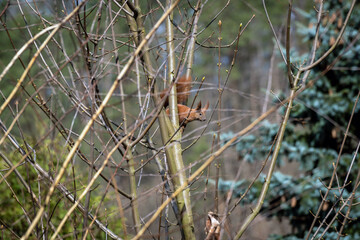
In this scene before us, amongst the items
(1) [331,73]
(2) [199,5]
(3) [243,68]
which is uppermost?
(2) [199,5]

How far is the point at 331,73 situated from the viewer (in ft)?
14.7

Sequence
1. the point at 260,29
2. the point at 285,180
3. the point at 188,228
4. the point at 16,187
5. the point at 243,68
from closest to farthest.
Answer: the point at 188,228, the point at 16,187, the point at 285,180, the point at 260,29, the point at 243,68

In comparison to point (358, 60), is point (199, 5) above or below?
above

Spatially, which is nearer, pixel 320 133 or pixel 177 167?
pixel 177 167

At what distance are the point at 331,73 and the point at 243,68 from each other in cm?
1424

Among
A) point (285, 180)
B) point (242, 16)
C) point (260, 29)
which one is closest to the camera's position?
point (285, 180)

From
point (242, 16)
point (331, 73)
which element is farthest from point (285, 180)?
point (242, 16)

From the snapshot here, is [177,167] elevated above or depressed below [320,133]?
above

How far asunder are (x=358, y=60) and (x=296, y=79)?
2.90m

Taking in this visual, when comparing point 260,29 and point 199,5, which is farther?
point 260,29

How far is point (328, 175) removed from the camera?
404 centimetres

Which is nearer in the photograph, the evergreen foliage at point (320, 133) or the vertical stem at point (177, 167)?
the vertical stem at point (177, 167)

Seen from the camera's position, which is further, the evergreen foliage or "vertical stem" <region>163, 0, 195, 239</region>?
the evergreen foliage

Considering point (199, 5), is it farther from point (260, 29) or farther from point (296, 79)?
point (260, 29)
